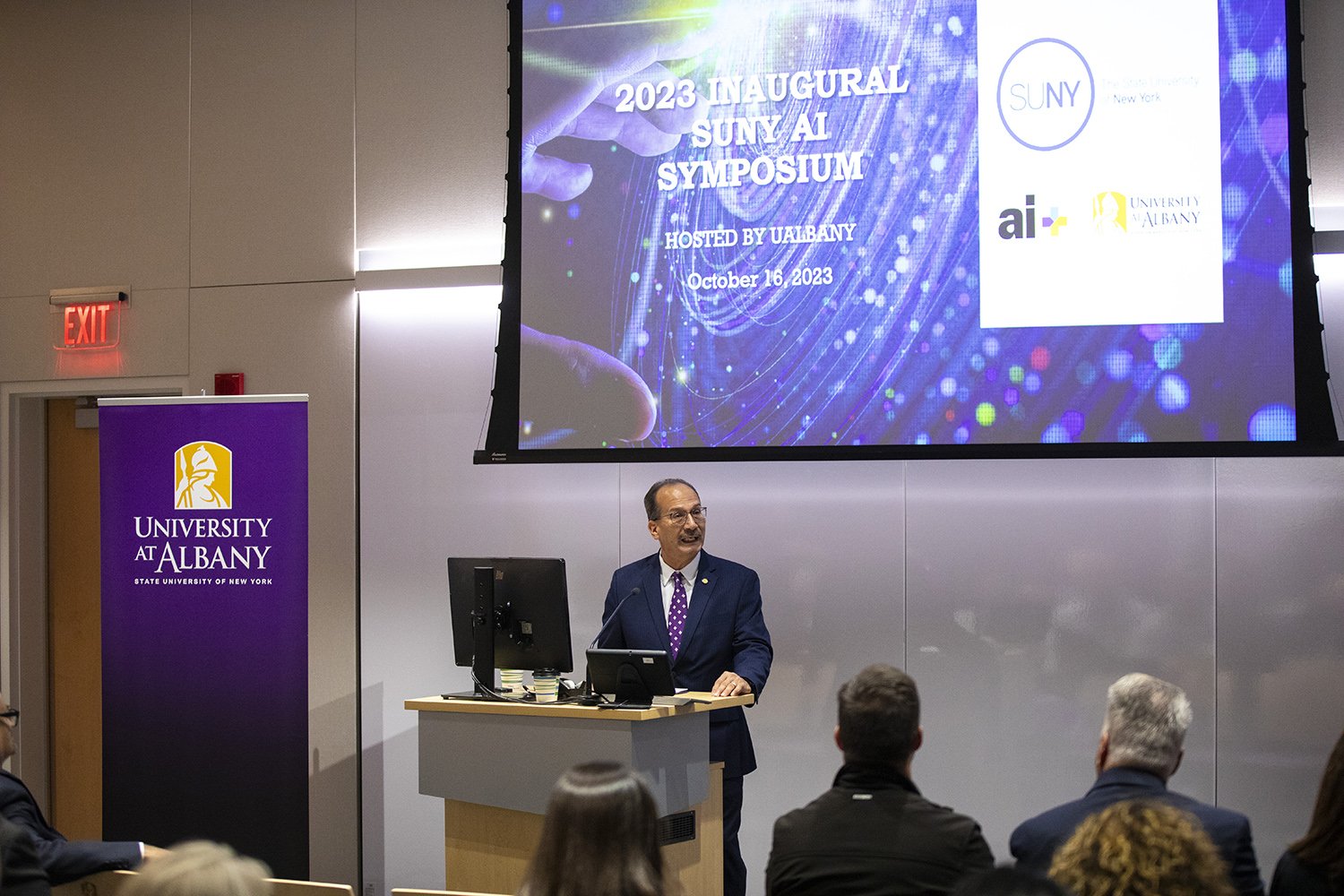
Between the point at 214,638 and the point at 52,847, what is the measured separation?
1.58 meters

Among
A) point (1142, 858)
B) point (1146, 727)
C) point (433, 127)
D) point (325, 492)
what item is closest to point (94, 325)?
point (325, 492)

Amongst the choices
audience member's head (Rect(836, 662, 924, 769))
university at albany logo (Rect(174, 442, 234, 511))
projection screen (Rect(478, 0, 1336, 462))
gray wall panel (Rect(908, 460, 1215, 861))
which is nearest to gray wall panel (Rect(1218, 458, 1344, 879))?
gray wall panel (Rect(908, 460, 1215, 861))

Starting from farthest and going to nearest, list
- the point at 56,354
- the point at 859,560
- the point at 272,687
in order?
1. the point at 56,354
2. the point at 859,560
3. the point at 272,687

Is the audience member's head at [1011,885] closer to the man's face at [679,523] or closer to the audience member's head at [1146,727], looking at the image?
the audience member's head at [1146,727]

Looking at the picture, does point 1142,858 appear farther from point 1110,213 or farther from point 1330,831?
point 1110,213

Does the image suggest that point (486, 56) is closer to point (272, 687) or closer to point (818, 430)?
point (818, 430)

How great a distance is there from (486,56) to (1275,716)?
172 inches

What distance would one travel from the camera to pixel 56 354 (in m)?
6.36

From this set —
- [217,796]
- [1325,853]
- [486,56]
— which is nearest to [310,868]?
[217,796]

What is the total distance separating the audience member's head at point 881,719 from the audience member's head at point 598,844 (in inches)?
→ 21.3

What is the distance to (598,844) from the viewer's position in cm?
218

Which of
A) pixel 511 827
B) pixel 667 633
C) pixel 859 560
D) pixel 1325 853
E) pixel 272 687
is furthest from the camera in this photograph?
pixel 859 560

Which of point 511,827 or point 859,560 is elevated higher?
point 859,560

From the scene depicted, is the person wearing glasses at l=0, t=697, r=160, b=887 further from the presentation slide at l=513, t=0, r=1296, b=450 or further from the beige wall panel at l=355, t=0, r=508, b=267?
the beige wall panel at l=355, t=0, r=508, b=267
